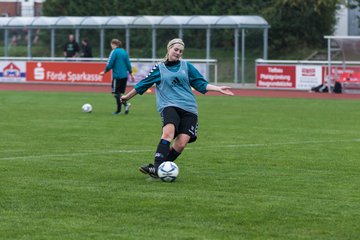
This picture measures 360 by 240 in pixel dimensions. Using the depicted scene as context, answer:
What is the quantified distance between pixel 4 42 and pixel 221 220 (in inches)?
1658

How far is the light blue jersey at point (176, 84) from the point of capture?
12.4 meters

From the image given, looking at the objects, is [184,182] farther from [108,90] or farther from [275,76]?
[275,76]

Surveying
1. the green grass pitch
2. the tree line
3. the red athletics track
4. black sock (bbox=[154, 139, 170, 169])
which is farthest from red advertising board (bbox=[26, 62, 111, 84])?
black sock (bbox=[154, 139, 170, 169])

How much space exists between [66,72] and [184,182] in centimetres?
3191

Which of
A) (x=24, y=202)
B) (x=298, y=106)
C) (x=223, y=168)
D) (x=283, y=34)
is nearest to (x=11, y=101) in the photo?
(x=298, y=106)

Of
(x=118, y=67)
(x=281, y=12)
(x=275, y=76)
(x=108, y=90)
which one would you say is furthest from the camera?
(x=281, y=12)

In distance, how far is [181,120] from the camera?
486 inches

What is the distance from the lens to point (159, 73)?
12.4 m

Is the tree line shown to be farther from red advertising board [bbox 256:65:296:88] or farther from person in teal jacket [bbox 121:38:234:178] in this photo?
person in teal jacket [bbox 121:38:234:178]

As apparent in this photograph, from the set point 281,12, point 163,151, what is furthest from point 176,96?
point 281,12

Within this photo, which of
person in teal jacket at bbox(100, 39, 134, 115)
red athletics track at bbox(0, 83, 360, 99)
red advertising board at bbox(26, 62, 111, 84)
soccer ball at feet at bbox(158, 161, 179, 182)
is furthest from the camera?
red advertising board at bbox(26, 62, 111, 84)

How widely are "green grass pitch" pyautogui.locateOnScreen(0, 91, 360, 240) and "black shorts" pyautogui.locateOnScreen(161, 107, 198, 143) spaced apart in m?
0.59

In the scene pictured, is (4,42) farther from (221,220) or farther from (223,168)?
(221,220)

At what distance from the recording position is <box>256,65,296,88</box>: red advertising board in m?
39.3
